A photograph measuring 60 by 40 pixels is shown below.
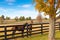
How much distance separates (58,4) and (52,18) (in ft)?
3.55

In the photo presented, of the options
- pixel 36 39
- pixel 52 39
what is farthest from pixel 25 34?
pixel 52 39

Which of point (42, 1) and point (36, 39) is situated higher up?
point (42, 1)

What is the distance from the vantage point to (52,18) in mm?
11375

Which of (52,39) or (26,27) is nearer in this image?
(52,39)

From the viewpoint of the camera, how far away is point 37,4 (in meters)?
11.1

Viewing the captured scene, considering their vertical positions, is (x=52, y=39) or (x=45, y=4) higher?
(x=45, y=4)

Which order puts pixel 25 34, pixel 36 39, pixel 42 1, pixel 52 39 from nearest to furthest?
pixel 42 1, pixel 52 39, pixel 36 39, pixel 25 34

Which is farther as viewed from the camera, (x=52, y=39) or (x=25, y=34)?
(x=25, y=34)

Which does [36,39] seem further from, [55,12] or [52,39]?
[55,12]

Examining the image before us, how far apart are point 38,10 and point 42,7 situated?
14.4 inches

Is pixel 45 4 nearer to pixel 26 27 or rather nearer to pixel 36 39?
pixel 36 39

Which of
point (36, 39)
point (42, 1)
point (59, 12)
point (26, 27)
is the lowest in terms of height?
point (36, 39)

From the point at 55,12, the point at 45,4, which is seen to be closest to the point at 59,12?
the point at 55,12

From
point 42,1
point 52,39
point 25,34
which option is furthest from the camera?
point 25,34
